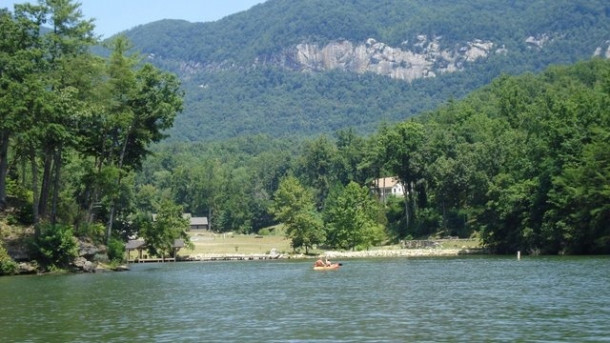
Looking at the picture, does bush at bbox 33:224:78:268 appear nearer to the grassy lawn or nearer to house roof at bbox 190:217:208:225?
the grassy lawn

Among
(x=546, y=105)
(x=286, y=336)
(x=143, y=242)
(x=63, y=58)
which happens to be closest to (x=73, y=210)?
(x=63, y=58)

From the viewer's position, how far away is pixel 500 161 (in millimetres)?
102938

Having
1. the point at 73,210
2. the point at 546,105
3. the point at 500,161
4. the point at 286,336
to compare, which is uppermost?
the point at 546,105

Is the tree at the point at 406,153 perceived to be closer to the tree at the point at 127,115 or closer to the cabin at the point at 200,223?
the tree at the point at 127,115

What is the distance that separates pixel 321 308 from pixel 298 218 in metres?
66.1

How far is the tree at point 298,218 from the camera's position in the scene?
10219 centimetres

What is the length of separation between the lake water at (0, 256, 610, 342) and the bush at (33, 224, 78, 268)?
5001 millimetres

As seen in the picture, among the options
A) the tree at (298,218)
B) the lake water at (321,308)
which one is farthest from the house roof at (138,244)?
the lake water at (321,308)

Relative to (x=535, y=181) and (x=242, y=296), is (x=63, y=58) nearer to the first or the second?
(x=242, y=296)

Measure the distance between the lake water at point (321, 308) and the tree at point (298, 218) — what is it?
44.9 m

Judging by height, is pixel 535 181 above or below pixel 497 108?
below

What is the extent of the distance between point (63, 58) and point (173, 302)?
3181cm

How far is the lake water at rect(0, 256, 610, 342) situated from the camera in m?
27.6

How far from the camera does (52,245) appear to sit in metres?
61.7
